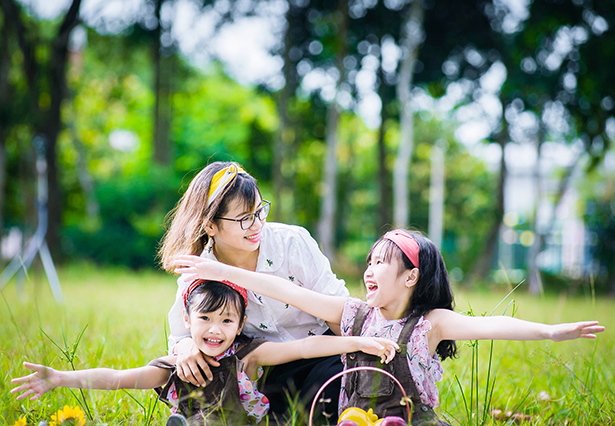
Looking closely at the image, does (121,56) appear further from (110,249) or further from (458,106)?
(458,106)

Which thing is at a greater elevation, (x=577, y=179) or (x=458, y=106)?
(x=458, y=106)

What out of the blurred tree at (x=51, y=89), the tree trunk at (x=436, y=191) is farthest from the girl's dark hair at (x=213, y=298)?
the tree trunk at (x=436, y=191)

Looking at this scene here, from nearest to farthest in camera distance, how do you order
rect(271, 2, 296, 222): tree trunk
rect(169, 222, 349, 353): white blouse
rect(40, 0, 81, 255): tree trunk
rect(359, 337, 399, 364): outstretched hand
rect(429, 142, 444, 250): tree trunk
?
rect(359, 337, 399, 364): outstretched hand, rect(169, 222, 349, 353): white blouse, rect(40, 0, 81, 255): tree trunk, rect(271, 2, 296, 222): tree trunk, rect(429, 142, 444, 250): tree trunk

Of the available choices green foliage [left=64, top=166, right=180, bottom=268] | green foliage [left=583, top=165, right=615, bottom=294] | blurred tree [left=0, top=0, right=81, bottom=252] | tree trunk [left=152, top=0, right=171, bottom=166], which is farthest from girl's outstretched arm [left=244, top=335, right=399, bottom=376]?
tree trunk [left=152, top=0, right=171, bottom=166]

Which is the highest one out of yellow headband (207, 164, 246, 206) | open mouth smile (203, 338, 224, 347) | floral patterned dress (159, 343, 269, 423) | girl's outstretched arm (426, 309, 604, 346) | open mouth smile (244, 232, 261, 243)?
yellow headband (207, 164, 246, 206)

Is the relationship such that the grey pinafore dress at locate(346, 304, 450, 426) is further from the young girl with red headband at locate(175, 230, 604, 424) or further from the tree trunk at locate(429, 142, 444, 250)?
the tree trunk at locate(429, 142, 444, 250)

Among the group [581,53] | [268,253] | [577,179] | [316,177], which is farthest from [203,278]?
[577,179]

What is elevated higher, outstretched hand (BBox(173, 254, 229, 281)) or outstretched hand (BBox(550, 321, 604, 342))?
outstretched hand (BBox(173, 254, 229, 281))

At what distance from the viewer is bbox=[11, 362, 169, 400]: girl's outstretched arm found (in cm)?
182

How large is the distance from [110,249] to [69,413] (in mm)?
10524

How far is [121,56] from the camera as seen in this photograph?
12844 mm

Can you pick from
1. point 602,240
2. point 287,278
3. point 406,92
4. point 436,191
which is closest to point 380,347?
point 287,278

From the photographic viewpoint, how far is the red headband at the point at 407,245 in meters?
2.03

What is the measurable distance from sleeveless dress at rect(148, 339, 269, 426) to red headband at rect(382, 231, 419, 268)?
74 centimetres
